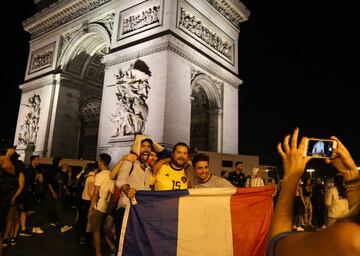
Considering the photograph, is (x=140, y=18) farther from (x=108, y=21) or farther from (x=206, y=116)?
(x=206, y=116)

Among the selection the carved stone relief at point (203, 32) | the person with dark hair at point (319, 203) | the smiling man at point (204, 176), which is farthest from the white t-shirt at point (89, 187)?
the carved stone relief at point (203, 32)

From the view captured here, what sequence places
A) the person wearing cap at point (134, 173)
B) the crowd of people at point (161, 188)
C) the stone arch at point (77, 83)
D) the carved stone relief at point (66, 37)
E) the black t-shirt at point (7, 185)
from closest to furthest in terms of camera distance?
the crowd of people at point (161, 188) → the person wearing cap at point (134, 173) → the black t-shirt at point (7, 185) → the stone arch at point (77, 83) → the carved stone relief at point (66, 37)

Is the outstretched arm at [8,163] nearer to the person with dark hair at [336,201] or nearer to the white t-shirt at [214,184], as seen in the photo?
the white t-shirt at [214,184]

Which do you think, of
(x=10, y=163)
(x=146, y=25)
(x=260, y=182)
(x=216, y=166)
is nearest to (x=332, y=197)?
(x=260, y=182)

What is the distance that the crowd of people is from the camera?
3.22 feet

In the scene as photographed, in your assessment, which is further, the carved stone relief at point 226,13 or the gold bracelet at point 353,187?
the carved stone relief at point 226,13

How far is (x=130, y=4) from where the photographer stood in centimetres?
1426

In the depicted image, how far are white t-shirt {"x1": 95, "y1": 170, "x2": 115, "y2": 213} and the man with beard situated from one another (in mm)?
1544

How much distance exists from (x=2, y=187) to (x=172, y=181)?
112 inches

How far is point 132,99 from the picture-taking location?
1267 cm

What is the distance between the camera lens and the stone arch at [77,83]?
15.9m

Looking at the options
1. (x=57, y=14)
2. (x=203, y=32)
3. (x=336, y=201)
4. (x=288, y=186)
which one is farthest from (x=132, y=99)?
(x=288, y=186)

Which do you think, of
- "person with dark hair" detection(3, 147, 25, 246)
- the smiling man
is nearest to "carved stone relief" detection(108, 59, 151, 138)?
"person with dark hair" detection(3, 147, 25, 246)

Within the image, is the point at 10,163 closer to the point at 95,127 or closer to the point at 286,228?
the point at 286,228
